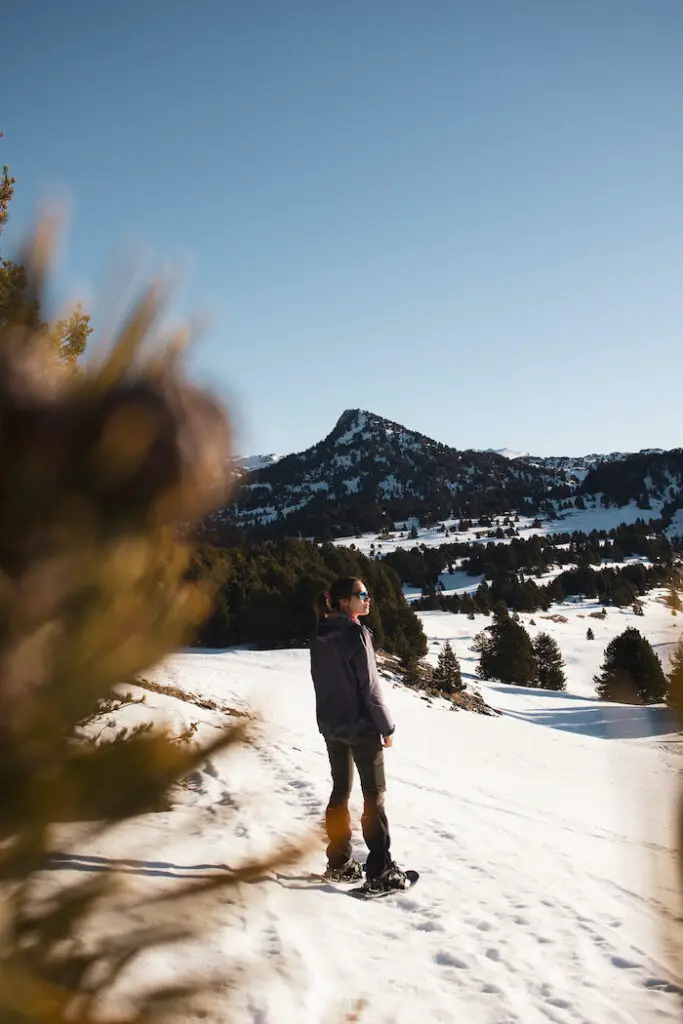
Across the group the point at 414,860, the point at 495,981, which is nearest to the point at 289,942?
the point at 495,981

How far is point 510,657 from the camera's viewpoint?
129ft

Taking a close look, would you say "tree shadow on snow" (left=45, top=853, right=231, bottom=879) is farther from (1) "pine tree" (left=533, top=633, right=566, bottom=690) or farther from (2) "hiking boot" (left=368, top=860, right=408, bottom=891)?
(1) "pine tree" (left=533, top=633, right=566, bottom=690)

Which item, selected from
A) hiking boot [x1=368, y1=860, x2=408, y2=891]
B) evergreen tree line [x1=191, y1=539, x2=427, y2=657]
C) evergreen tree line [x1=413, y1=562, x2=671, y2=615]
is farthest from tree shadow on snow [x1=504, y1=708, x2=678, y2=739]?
evergreen tree line [x1=413, y1=562, x2=671, y2=615]

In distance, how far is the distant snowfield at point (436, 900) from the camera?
2.72 feet

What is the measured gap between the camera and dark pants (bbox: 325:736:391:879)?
13.6ft

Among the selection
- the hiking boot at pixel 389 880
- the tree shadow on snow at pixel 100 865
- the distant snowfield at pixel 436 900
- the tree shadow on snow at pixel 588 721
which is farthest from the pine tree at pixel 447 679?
the tree shadow on snow at pixel 100 865

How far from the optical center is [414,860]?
5.66m

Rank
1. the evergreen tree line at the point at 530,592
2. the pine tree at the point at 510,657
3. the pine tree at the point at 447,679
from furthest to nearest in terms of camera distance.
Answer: the evergreen tree line at the point at 530,592
the pine tree at the point at 510,657
the pine tree at the point at 447,679

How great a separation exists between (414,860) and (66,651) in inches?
229

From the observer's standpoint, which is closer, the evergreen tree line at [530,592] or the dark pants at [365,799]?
the dark pants at [365,799]

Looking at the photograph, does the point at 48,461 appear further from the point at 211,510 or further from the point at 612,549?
the point at 612,549

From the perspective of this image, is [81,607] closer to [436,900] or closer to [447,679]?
[436,900]

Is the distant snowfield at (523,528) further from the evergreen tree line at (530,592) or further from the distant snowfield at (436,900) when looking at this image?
the distant snowfield at (436,900)

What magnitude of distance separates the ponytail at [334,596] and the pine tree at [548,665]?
41012 mm
